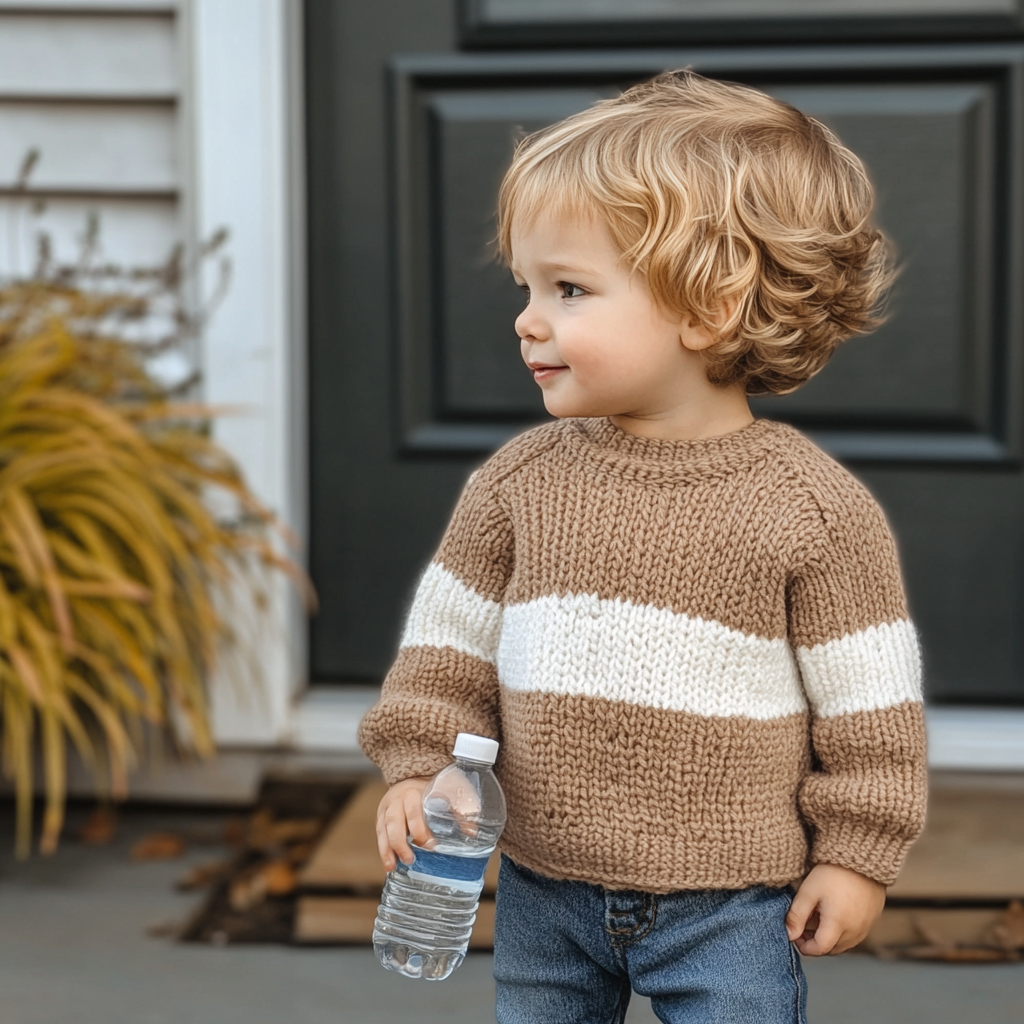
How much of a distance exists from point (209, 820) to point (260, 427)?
2.83 ft

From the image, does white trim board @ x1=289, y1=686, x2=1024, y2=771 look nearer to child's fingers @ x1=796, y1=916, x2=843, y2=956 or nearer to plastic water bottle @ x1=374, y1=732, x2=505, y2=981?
plastic water bottle @ x1=374, y1=732, x2=505, y2=981

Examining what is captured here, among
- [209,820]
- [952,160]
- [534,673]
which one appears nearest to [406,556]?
→ [209,820]

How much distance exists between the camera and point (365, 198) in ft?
8.98

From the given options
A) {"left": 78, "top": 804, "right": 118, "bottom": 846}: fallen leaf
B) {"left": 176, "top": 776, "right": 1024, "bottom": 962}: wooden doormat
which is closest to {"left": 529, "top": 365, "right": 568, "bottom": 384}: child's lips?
{"left": 176, "top": 776, "right": 1024, "bottom": 962}: wooden doormat

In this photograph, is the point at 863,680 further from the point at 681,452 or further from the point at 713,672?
the point at 681,452

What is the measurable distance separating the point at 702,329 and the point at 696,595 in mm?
253

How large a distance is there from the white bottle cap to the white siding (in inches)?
73.4

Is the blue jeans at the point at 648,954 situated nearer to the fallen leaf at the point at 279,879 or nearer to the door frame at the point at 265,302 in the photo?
the fallen leaf at the point at 279,879

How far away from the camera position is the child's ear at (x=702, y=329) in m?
1.21

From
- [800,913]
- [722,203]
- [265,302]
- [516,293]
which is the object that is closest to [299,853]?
[265,302]

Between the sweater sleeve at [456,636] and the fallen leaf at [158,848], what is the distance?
1.45 metres

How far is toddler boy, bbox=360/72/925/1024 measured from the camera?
47.1 inches

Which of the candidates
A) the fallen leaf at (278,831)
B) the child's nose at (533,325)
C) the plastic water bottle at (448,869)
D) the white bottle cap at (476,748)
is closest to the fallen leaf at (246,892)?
the fallen leaf at (278,831)

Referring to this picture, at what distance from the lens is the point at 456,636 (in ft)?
4.41
